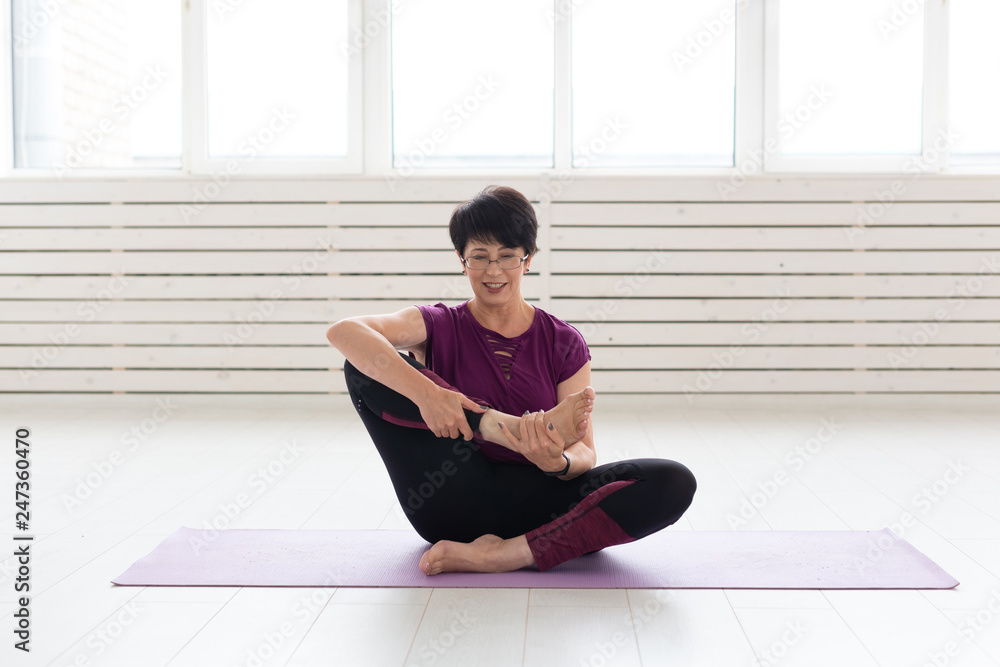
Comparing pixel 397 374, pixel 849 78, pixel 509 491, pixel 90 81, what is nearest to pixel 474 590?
pixel 509 491

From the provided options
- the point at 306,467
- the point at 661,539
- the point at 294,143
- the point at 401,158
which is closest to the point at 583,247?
the point at 401,158

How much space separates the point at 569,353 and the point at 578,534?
0.42m

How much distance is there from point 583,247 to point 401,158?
109 centimetres

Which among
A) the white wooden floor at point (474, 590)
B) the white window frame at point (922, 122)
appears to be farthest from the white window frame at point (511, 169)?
the white wooden floor at point (474, 590)

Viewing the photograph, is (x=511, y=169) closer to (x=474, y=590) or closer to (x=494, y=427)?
(x=494, y=427)

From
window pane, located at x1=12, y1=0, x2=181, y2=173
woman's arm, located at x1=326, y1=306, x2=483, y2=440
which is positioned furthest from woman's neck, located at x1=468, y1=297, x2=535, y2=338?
window pane, located at x1=12, y1=0, x2=181, y2=173

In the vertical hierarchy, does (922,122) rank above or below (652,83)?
below

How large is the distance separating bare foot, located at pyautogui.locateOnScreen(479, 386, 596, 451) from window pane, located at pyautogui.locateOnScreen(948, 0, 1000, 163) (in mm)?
3754

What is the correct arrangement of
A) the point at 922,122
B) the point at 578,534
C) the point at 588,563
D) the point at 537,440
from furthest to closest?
the point at 922,122 < the point at 588,563 < the point at 578,534 < the point at 537,440

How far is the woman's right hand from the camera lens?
5.74ft

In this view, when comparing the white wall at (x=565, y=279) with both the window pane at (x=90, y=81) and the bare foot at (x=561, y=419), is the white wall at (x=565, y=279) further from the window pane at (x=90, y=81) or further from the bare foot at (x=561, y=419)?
the bare foot at (x=561, y=419)

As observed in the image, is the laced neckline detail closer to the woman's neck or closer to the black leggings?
the woman's neck

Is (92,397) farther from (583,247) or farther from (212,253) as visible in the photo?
(583,247)

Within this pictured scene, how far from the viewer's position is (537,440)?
67.6 inches
